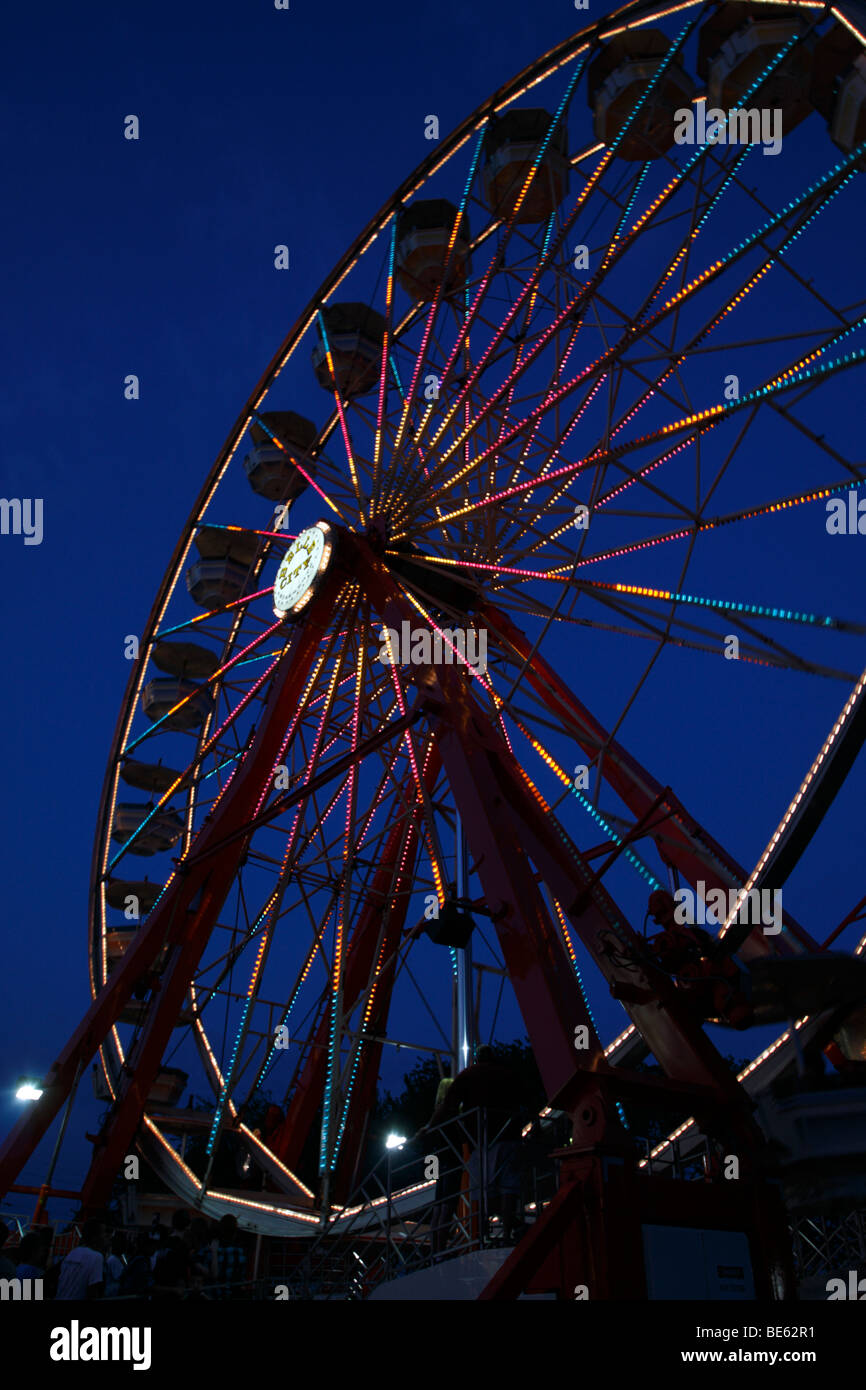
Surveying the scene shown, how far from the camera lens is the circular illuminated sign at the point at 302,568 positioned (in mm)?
13352

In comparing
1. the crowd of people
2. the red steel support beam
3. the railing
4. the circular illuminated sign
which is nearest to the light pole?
the railing

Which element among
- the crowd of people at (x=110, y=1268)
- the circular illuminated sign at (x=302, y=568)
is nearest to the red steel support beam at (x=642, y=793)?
the circular illuminated sign at (x=302, y=568)

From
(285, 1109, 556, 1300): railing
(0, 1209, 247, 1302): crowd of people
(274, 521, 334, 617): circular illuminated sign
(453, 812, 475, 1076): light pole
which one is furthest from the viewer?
(274, 521, 334, 617): circular illuminated sign

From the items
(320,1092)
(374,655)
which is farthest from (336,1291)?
(374,655)

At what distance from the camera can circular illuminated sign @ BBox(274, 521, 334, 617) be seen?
526 inches

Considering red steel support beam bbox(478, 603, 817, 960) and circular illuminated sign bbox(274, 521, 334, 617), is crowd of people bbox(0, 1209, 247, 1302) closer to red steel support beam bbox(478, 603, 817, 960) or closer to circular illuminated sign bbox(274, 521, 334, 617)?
red steel support beam bbox(478, 603, 817, 960)

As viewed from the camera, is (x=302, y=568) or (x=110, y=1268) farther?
(x=302, y=568)

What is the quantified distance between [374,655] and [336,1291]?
7.77 meters

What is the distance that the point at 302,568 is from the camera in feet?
45.3

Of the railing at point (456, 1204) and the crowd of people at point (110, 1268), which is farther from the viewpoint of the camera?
the railing at point (456, 1204)

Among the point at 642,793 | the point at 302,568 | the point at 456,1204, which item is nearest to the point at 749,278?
the point at 642,793

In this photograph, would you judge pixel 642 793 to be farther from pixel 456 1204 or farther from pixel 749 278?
pixel 749 278

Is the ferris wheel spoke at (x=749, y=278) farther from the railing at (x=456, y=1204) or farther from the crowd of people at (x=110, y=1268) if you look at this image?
the crowd of people at (x=110, y=1268)
